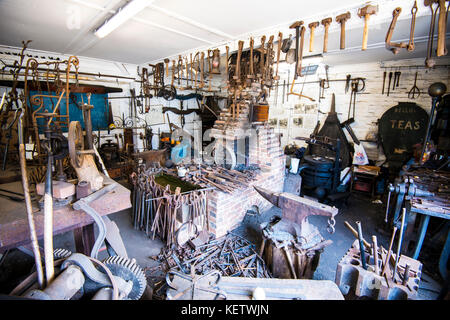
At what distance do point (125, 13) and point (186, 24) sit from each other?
3.56 ft

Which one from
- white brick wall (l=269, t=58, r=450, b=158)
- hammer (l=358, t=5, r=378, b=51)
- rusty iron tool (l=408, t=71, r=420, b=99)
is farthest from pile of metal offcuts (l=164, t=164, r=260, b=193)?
rusty iron tool (l=408, t=71, r=420, b=99)

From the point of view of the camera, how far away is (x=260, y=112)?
17.2 feet

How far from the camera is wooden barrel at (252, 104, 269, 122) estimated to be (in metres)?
5.09

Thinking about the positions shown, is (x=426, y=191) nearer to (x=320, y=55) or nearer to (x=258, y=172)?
(x=258, y=172)

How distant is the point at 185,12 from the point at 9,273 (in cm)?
381

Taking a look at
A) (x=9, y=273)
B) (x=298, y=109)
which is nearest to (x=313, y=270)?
(x=9, y=273)

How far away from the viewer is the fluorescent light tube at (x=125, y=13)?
10.0 ft

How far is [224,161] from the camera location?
5168 mm

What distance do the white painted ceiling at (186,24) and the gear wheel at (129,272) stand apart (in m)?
3.38

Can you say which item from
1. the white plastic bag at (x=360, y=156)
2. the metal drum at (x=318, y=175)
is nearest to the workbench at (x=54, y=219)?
the metal drum at (x=318, y=175)

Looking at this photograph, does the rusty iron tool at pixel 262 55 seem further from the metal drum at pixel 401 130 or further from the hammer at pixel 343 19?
the metal drum at pixel 401 130

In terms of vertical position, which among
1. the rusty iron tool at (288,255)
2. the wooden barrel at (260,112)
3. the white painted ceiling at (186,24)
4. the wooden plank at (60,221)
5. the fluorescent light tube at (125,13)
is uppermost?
the white painted ceiling at (186,24)
